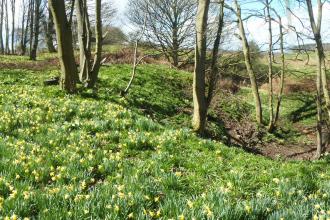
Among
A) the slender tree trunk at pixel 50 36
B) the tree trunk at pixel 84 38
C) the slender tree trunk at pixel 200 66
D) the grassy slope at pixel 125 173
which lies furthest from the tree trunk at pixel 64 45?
the slender tree trunk at pixel 50 36

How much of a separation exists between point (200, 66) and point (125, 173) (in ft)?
23.2

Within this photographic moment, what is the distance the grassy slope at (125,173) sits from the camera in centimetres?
489

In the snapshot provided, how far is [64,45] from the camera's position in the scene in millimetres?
13789

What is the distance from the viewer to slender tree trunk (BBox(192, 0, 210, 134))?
1262 centimetres

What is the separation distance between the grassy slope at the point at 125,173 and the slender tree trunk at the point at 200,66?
2806 mm

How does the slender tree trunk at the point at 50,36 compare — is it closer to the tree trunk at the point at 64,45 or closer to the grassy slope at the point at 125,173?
the tree trunk at the point at 64,45

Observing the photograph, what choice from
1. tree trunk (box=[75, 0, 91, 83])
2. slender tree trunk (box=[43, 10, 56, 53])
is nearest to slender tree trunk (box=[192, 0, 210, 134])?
tree trunk (box=[75, 0, 91, 83])

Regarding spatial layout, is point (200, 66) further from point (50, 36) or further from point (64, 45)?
point (50, 36)

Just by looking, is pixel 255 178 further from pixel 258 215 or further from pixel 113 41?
pixel 113 41

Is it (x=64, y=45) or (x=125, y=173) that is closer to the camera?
(x=125, y=173)

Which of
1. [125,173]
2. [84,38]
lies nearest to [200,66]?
[84,38]

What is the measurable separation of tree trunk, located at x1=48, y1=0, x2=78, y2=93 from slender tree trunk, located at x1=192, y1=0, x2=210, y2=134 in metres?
4.09

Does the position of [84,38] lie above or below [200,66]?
above

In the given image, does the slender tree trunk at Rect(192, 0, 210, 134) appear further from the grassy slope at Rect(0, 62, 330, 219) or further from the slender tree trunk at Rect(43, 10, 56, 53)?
the slender tree trunk at Rect(43, 10, 56, 53)
